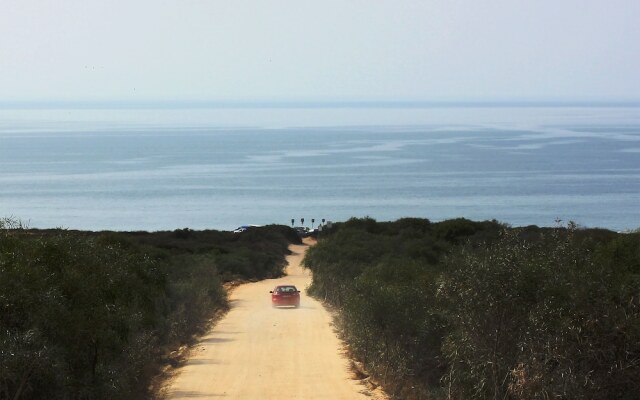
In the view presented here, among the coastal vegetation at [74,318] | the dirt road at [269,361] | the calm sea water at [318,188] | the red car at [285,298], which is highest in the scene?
the coastal vegetation at [74,318]

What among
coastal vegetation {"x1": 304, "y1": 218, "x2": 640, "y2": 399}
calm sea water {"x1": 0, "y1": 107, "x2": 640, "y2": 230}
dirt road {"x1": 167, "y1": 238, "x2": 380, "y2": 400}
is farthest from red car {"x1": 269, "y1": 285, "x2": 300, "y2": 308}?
calm sea water {"x1": 0, "y1": 107, "x2": 640, "y2": 230}

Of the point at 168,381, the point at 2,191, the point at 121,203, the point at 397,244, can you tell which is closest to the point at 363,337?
the point at 168,381

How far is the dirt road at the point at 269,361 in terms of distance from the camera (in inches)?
827

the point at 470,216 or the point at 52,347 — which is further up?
the point at 52,347

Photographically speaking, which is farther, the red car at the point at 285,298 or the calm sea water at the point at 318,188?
the calm sea water at the point at 318,188

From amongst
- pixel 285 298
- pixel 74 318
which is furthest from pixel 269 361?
pixel 285 298

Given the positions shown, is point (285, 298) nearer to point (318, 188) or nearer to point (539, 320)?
point (539, 320)

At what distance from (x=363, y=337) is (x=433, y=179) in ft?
400

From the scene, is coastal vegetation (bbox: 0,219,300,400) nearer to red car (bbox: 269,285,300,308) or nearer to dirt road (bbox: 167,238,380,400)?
dirt road (bbox: 167,238,380,400)

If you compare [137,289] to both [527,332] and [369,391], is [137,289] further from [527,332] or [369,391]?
[527,332]

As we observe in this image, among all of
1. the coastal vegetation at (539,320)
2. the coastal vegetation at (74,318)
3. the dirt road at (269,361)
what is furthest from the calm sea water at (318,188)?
the coastal vegetation at (539,320)

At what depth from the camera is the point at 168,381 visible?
2219cm

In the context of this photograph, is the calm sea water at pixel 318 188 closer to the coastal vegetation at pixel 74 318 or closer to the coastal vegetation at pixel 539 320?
the coastal vegetation at pixel 74 318

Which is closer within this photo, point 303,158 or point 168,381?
point 168,381
